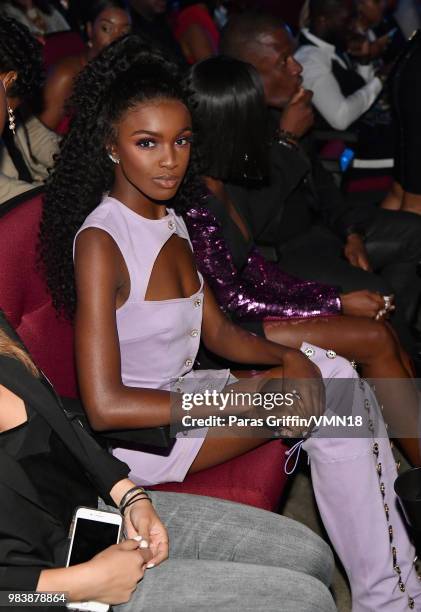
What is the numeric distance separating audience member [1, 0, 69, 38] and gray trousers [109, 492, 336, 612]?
320cm

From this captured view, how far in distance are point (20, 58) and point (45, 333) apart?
30.5 inches

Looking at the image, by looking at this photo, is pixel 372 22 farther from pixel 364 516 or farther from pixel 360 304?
pixel 364 516

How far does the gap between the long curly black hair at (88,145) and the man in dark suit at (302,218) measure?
109cm

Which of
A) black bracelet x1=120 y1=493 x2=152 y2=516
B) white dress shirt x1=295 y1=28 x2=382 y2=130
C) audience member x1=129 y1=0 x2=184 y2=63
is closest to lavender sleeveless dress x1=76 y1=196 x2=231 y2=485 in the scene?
black bracelet x1=120 y1=493 x2=152 y2=516

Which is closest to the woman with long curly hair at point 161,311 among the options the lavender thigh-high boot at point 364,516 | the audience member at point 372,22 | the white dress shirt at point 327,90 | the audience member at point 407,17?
the lavender thigh-high boot at point 364,516

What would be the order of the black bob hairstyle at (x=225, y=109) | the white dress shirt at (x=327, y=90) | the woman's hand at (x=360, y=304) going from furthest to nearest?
the white dress shirt at (x=327, y=90) < the woman's hand at (x=360, y=304) < the black bob hairstyle at (x=225, y=109)

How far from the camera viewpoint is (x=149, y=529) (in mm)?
1618

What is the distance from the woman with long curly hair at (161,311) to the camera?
188cm

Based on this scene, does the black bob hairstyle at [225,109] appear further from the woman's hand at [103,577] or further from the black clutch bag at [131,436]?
the woman's hand at [103,577]

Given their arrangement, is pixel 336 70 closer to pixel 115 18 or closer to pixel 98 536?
pixel 115 18

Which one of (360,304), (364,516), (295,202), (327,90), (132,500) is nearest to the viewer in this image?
(132,500)

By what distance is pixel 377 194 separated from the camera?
4008 millimetres

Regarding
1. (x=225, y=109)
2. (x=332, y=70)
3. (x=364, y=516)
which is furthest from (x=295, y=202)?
(x=364, y=516)

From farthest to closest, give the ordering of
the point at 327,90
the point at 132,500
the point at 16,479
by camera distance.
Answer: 1. the point at 327,90
2. the point at 132,500
3. the point at 16,479
